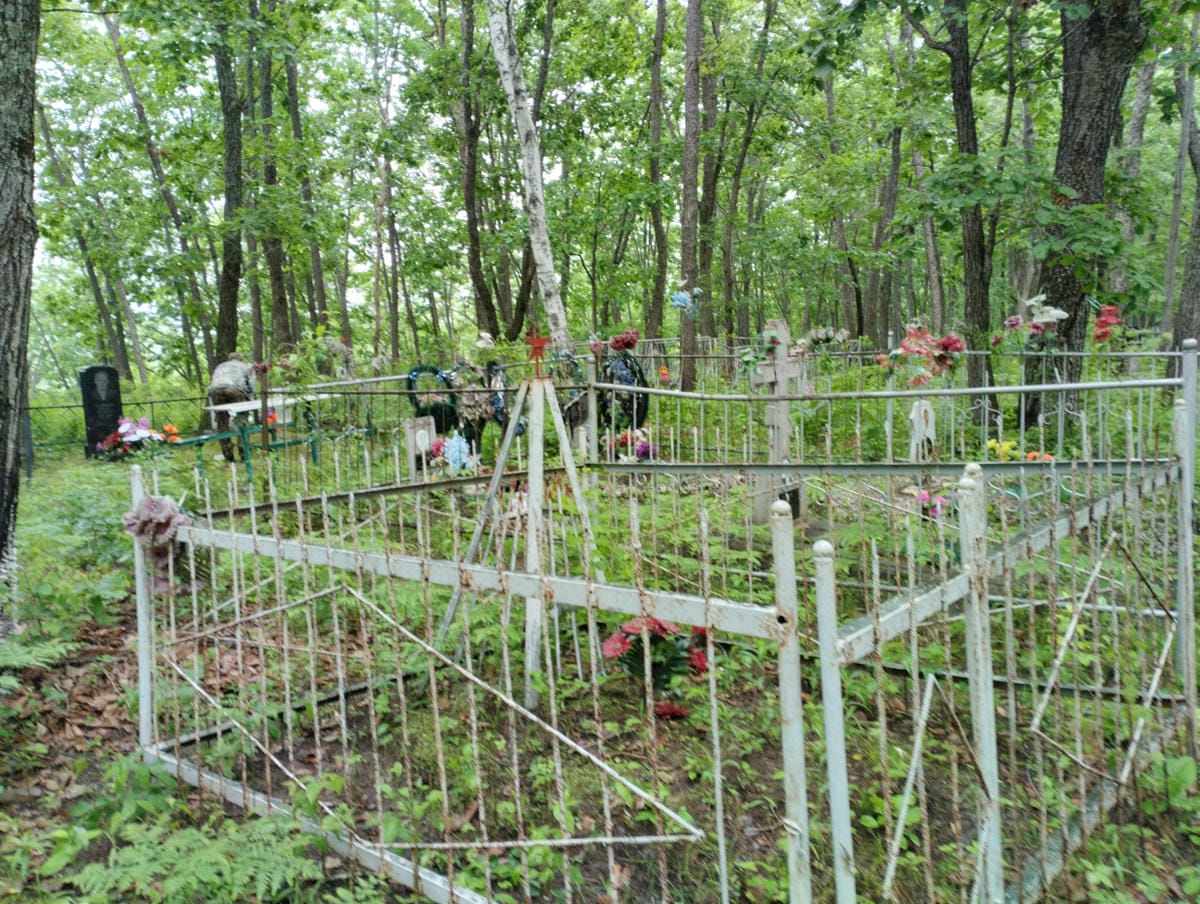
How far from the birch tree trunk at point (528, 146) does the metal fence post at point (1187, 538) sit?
6275mm

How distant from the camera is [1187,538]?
3570 mm

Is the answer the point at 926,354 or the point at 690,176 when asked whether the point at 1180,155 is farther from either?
the point at 926,354

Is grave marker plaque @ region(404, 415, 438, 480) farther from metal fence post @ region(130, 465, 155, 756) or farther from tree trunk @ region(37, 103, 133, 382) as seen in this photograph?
tree trunk @ region(37, 103, 133, 382)

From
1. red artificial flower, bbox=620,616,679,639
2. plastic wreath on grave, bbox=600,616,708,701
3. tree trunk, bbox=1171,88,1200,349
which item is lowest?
plastic wreath on grave, bbox=600,616,708,701

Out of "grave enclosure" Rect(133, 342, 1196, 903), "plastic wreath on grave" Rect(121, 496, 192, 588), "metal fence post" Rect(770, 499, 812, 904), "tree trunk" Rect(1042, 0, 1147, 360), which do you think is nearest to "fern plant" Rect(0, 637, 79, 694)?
"grave enclosure" Rect(133, 342, 1196, 903)

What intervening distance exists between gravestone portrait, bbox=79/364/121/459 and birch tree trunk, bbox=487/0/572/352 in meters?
7.91

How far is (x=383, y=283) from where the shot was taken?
107 feet

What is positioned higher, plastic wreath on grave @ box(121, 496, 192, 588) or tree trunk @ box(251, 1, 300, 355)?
tree trunk @ box(251, 1, 300, 355)

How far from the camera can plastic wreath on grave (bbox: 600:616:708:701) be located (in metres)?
3.24

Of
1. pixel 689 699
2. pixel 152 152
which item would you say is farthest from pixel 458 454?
pixel 152 152

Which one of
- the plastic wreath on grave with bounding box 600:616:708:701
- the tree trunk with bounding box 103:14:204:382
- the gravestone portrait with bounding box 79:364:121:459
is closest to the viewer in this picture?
the plastic wreath on grave with bounding box 600:616:708:701

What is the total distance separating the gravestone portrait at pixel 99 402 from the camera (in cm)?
1295

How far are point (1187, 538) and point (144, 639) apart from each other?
15.0 ft

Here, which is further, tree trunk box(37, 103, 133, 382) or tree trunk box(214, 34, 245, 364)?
tree trunk box(37, 103, 133, 382)
